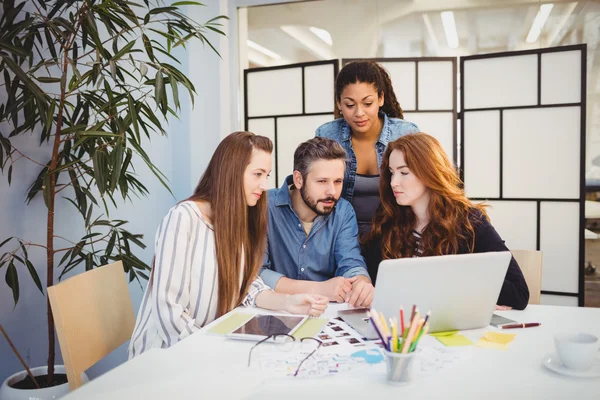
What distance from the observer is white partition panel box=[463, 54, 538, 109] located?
3.64 metres

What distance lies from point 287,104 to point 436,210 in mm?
2350

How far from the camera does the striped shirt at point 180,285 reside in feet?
5.36

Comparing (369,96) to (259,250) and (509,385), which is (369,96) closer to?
(259,250)

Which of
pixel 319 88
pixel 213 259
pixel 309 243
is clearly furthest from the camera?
pixel 319 88

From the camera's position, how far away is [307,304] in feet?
5.33

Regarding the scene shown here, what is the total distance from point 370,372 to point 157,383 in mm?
463

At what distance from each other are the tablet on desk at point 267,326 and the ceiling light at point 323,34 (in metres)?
3.14

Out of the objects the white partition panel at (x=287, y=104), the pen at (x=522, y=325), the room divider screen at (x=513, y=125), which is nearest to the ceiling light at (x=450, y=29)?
the room divider screen at (x=513, y=125)

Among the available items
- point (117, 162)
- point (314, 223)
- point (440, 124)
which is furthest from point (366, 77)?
point (440, 124)

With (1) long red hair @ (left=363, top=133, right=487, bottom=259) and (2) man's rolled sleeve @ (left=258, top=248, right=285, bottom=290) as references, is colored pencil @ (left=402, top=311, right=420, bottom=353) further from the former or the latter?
(2) man's rolled sleeve @ (left=258, top=248, right=285, bottom=290)

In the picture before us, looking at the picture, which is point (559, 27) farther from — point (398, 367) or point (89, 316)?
point (89, 316)

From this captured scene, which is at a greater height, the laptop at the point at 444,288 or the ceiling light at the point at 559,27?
the ceiling light at the point at 559,27

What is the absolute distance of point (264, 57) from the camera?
171 inches

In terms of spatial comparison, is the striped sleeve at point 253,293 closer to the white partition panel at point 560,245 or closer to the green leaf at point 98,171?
the green leaf at point 98,171
